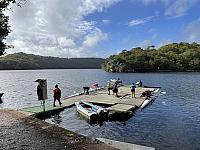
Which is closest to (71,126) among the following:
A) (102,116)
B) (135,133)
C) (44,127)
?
(102,116)

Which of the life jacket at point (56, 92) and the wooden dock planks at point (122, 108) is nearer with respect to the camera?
the wooden dock planks at point (122, 108)

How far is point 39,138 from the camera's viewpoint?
15.0 meters

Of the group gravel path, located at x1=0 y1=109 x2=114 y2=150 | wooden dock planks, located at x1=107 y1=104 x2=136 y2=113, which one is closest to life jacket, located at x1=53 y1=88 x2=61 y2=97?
wooden dock planks, located at x1=107 y1=104 x2=136 y2=113

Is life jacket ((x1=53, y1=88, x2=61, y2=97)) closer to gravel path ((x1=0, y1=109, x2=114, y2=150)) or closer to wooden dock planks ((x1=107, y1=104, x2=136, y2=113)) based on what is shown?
wooden dock planks ((x1=107, y1=104, x2=136, y2=113))

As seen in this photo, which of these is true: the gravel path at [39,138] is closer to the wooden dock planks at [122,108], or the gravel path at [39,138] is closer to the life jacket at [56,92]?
the wooden dock planks at [122,108]

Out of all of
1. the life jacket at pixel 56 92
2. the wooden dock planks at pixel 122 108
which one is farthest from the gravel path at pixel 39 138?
the life jacket at pixel 56 92

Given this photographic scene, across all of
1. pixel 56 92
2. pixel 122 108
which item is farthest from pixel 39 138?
pixel 56 92

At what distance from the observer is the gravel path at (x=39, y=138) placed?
13.5 metres

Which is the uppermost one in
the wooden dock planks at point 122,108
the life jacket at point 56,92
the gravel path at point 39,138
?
the life jacket at point 56,92

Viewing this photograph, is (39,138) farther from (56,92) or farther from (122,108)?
(56,92)

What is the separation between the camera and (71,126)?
26422mm

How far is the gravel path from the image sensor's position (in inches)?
531

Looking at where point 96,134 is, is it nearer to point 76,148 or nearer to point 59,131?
point 59,131

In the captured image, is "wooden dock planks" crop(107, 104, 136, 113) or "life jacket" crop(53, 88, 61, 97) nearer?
"wooden dock planks" crop(107, 104, 136, 113)
